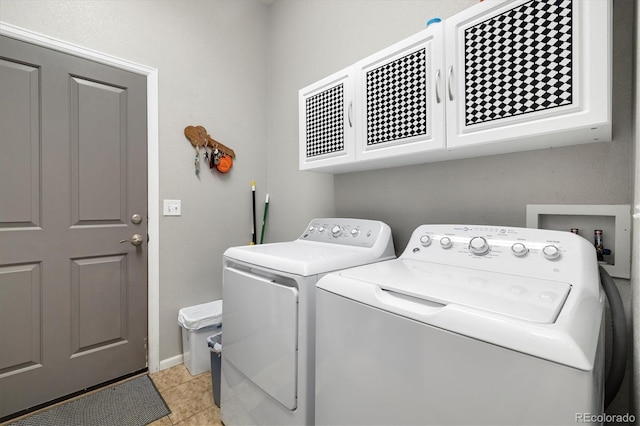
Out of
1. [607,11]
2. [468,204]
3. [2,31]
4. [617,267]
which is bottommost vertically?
[617,267]

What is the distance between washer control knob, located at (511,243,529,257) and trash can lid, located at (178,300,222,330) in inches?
75.6

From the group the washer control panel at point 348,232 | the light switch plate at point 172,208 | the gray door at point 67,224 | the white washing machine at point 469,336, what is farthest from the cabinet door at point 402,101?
the gray door at point 67,224

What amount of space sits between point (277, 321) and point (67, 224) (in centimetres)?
154

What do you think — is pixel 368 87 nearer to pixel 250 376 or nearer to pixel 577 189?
pixel 577 189

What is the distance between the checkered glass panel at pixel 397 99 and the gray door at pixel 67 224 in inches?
64.0

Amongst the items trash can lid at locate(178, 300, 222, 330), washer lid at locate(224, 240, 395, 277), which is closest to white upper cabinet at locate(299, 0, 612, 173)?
washer lid at locate(224, 240, 395, 277)

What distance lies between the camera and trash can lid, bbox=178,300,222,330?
201cm

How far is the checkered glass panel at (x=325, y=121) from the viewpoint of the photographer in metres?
1.57

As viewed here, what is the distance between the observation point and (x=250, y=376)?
1.32m

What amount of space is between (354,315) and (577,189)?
41.5 inches

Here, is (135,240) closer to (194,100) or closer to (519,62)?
(194,100)

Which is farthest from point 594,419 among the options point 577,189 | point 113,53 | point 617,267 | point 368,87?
point 113,53

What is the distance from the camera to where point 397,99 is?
1.32m

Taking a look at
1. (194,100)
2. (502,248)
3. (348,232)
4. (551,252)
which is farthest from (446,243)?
(194,100)
